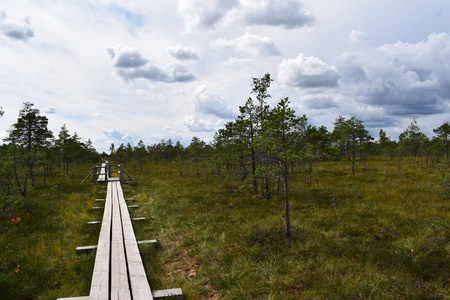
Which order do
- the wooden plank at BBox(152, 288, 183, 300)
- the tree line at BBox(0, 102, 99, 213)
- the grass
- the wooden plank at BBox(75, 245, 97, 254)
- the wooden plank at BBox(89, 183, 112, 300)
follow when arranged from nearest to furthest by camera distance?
the wooden plank at BBox(89, 183, 112, 300), the wooden plank at BBox(152, 288, 183, 300), the grass, the wooden plank at BBox(75, 245, 97, 254), the tree line at BBox(0, 102, 99, 213)

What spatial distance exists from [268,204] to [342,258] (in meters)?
7.27

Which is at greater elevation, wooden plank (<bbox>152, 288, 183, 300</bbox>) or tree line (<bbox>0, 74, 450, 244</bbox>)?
tree line (<bbox>0, 74, 450, 244</bbox>)

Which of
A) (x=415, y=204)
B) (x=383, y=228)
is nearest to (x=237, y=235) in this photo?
(x=383, y=228)

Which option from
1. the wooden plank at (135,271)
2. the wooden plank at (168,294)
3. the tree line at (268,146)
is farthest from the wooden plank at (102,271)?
the tree line at (268,146)

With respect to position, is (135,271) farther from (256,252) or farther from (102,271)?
(256,252)

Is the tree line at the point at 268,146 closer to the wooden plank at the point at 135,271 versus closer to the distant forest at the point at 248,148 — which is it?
the distant forest at the point at 248,148

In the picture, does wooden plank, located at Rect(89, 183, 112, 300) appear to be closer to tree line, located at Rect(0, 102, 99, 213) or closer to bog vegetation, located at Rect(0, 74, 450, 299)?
bog vegetation, located at Rect(0, 74, 450, 299)

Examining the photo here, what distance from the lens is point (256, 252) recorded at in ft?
23.8

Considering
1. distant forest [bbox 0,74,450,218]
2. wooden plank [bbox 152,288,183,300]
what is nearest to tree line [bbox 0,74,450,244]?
distant forest [bbox 0,74,450,218]

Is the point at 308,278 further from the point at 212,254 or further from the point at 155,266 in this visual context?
the point at 155,266

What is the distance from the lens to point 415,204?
13.8m

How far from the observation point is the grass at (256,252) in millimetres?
5273

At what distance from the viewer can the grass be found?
5.27m

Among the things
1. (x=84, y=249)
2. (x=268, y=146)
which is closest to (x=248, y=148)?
(x=268, y=146)
